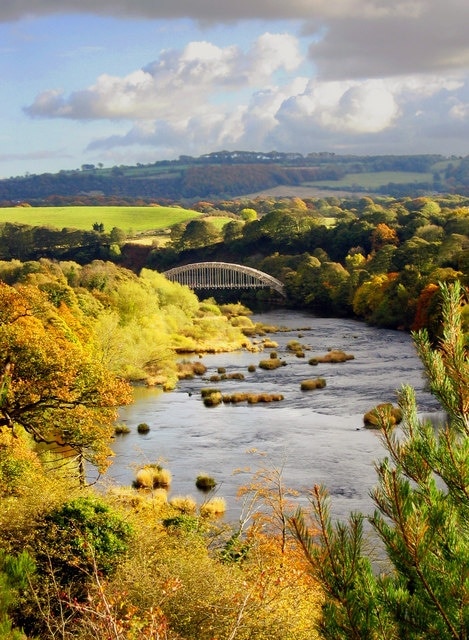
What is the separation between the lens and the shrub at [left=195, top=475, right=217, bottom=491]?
3723 cm

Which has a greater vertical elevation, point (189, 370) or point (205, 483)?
point (205, 483)

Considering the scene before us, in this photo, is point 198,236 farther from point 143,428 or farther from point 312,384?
point 143,428

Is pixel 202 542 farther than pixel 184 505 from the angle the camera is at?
No

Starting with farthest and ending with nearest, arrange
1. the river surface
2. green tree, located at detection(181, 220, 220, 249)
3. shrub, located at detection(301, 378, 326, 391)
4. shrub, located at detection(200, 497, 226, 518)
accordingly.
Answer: green tree, located at detection(181, 220, 220, 249) → shrub, located at detection(301, 378, 326, 391) → the river surface → shrub, located at detection(200, 497, 226, 518)

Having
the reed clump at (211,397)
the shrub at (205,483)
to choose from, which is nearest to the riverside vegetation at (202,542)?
the shrub at (205,483)

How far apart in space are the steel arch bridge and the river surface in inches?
2262

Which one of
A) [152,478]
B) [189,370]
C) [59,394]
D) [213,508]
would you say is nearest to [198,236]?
[189,370]

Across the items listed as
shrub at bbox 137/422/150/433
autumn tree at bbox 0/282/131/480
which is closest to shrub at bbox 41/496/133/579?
autumn tree at bbox 0/282/131/480

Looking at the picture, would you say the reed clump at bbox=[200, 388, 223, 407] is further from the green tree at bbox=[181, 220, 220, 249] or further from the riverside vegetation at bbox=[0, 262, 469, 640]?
the green tree at bbox=[181, 220, 220, 249]

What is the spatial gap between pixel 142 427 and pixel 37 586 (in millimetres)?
27755

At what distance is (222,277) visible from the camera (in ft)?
478

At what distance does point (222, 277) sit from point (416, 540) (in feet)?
447

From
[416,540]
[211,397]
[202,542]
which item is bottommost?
[211,397]

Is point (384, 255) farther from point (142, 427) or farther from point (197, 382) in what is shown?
point (142, 427)
